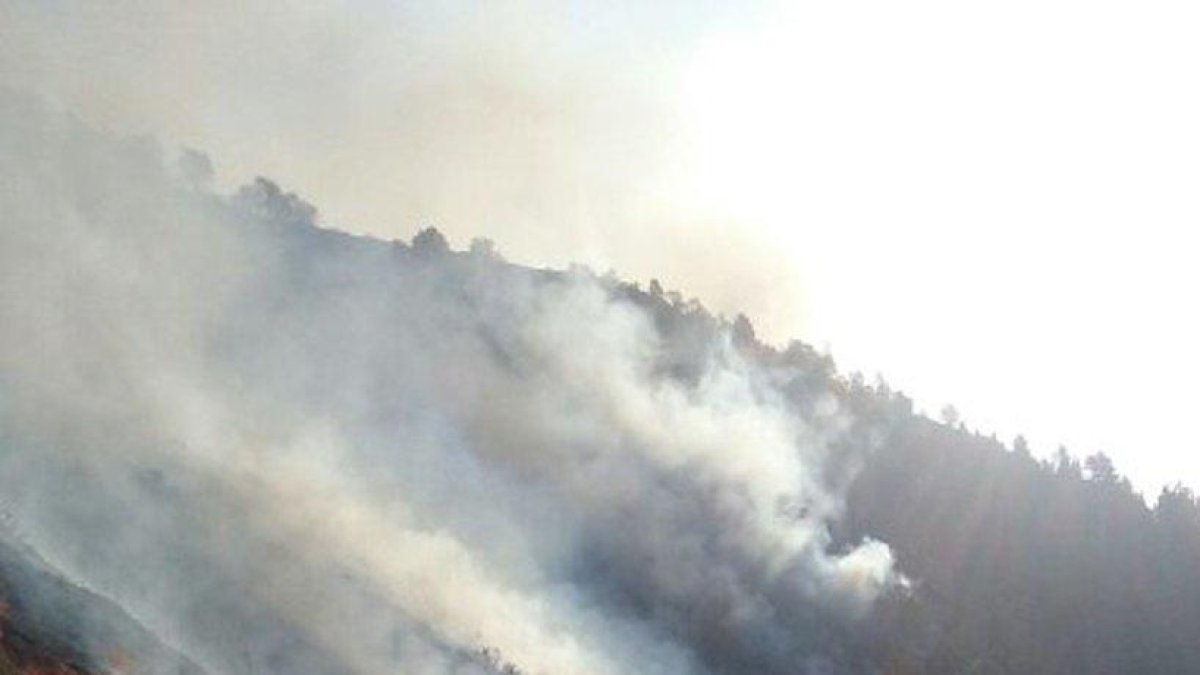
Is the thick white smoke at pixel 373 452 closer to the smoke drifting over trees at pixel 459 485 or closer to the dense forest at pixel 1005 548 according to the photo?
the smoke drifting over trees at pixel 459 485

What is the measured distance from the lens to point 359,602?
131 ft

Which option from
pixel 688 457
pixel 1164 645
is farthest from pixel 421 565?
pixel 1164 645

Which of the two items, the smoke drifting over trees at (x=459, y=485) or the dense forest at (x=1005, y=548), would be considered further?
the dense forest at (x=1005, y=548)

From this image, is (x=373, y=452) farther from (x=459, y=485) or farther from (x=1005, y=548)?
(x=1005, y=548)

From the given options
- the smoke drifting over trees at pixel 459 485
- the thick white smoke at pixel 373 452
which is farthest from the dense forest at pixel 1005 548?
the thick white smoke at pixel 373 452

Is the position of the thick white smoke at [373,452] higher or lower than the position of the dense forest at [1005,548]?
lower

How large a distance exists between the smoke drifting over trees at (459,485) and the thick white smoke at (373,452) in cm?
18

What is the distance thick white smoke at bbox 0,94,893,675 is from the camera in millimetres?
38531

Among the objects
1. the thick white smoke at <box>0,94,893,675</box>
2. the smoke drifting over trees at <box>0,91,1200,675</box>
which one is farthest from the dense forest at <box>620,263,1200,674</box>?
the thick white smoke at <box>0,94,893,675</box>

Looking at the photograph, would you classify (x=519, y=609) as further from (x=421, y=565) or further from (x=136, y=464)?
(x=136, y=464)

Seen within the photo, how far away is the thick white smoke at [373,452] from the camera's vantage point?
38531 millimetres

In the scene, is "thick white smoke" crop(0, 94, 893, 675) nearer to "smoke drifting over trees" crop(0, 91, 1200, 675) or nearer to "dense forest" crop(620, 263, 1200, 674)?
"smoke drifting over trees" crop(0, 91, 1200, 675)

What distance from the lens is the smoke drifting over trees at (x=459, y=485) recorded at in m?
38.0

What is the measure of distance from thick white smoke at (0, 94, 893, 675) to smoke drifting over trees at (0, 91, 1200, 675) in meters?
0.18
